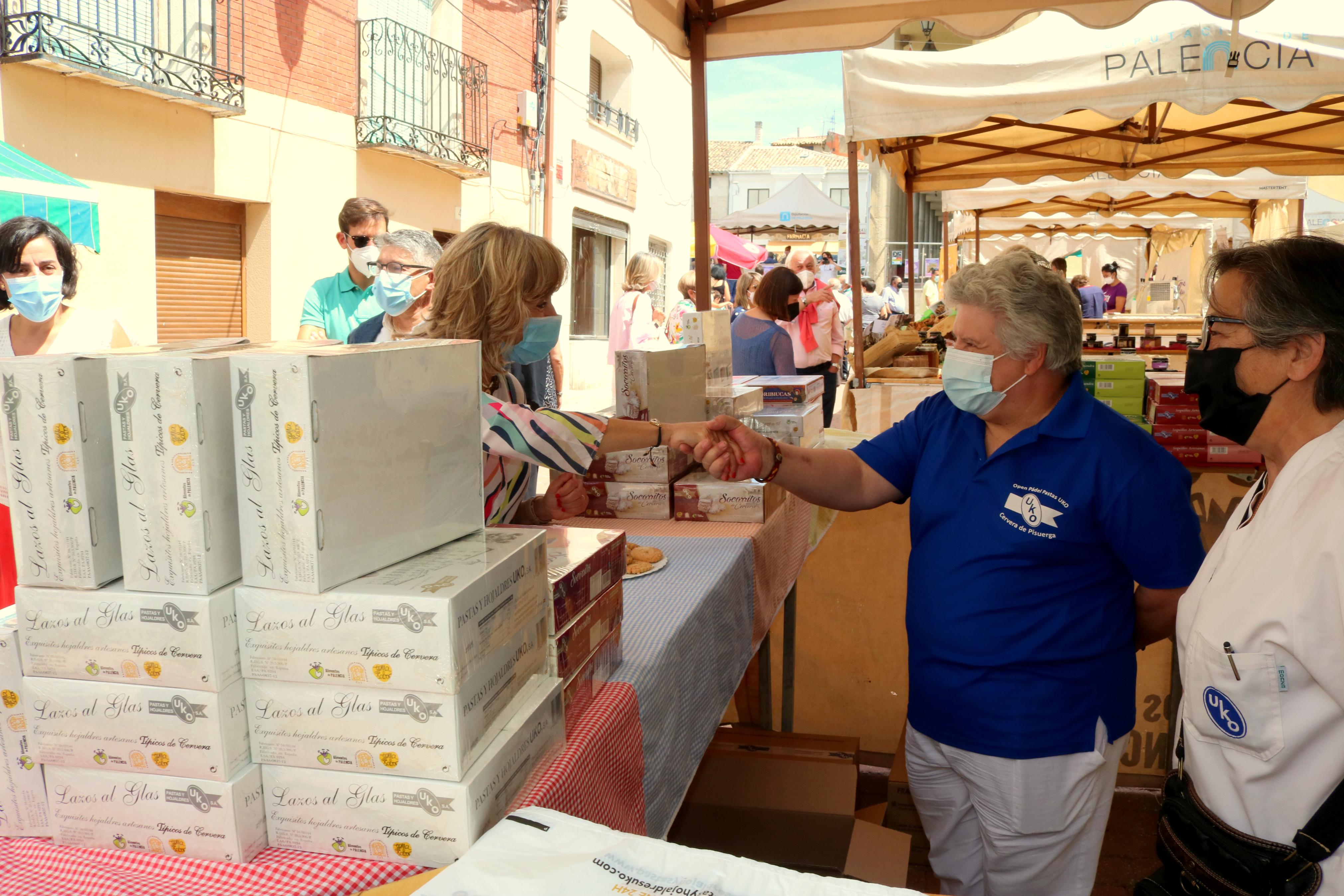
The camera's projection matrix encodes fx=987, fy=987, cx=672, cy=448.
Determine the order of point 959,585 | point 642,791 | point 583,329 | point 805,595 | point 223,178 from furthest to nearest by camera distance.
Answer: point 583,329 < point 223,178 < point 805,595 < point 959,585 < point 642,791

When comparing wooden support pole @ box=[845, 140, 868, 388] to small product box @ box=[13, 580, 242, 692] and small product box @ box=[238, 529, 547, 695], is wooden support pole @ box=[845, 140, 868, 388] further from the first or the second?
small product box @ box=[13, 580, 242, 692]

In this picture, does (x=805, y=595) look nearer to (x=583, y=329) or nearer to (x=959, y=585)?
(x=959, y=585)

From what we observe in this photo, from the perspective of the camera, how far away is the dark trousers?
23.1ft

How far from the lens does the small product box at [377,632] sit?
1.11 m

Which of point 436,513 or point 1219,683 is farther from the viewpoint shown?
point 1219,683

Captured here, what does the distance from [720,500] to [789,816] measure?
3.04ft

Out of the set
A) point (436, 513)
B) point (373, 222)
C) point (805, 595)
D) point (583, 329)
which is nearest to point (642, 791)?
point (436, 513)

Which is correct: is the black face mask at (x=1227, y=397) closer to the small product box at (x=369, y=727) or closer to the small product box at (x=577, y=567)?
the small product box at (x=577, y=567)

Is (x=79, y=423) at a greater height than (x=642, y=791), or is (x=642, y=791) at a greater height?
(x=79, y=423)

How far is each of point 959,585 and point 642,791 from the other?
95 centimetres

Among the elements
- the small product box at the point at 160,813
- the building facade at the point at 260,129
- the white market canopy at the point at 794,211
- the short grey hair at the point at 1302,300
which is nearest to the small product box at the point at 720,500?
the short grey hair at the point at 1302,300

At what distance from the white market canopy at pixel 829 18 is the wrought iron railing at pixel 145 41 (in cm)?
550

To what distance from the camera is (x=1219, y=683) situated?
61.4 inches

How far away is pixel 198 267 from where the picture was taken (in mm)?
9734
